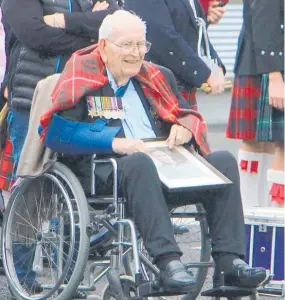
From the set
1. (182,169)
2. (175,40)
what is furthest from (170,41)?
(182,169)

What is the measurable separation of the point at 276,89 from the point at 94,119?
1.49 metres

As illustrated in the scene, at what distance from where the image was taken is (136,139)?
6254 mm

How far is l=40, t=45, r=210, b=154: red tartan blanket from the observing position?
6.26 metres

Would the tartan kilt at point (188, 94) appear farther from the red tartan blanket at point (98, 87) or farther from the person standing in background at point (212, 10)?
the red tartan blanket at point (98, 87)

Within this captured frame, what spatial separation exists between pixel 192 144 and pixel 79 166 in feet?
1.80

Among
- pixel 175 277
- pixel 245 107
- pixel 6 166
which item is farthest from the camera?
pixel 245 107

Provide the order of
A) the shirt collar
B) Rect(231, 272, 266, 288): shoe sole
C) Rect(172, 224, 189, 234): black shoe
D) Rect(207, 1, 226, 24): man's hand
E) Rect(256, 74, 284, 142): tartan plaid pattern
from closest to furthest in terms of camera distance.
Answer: Rect(231, 272, 266, 288): shoe sole
the shirt collar
Rect(172, 224, 189, 234): black shoe
Rect(256, 74, 284, 142): tartan plaid pattern
Rect(207, 1, 226, 24): man's hand

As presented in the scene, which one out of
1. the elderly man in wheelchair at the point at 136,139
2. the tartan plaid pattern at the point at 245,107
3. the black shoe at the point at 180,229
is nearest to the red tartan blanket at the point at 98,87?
the elderly man in wheelchair at the point at 136,139

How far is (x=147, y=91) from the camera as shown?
21.3 feet

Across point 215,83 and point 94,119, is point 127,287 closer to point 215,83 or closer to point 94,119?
point 94,119

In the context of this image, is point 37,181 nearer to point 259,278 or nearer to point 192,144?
point 192,144

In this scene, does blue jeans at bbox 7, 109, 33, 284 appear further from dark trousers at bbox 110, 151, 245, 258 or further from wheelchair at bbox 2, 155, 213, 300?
dark trousers at bbox 110, 151, 245, 258

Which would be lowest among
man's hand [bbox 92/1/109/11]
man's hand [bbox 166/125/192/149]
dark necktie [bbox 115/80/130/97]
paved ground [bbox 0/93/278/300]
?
paved ground [bbox 0/93/278/300]

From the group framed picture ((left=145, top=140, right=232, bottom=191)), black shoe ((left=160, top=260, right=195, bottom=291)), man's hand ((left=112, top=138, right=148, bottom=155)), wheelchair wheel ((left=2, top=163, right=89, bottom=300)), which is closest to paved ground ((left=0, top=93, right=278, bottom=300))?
wheelchair wheel ((left=2, top=163, right=89, bottom=300))
